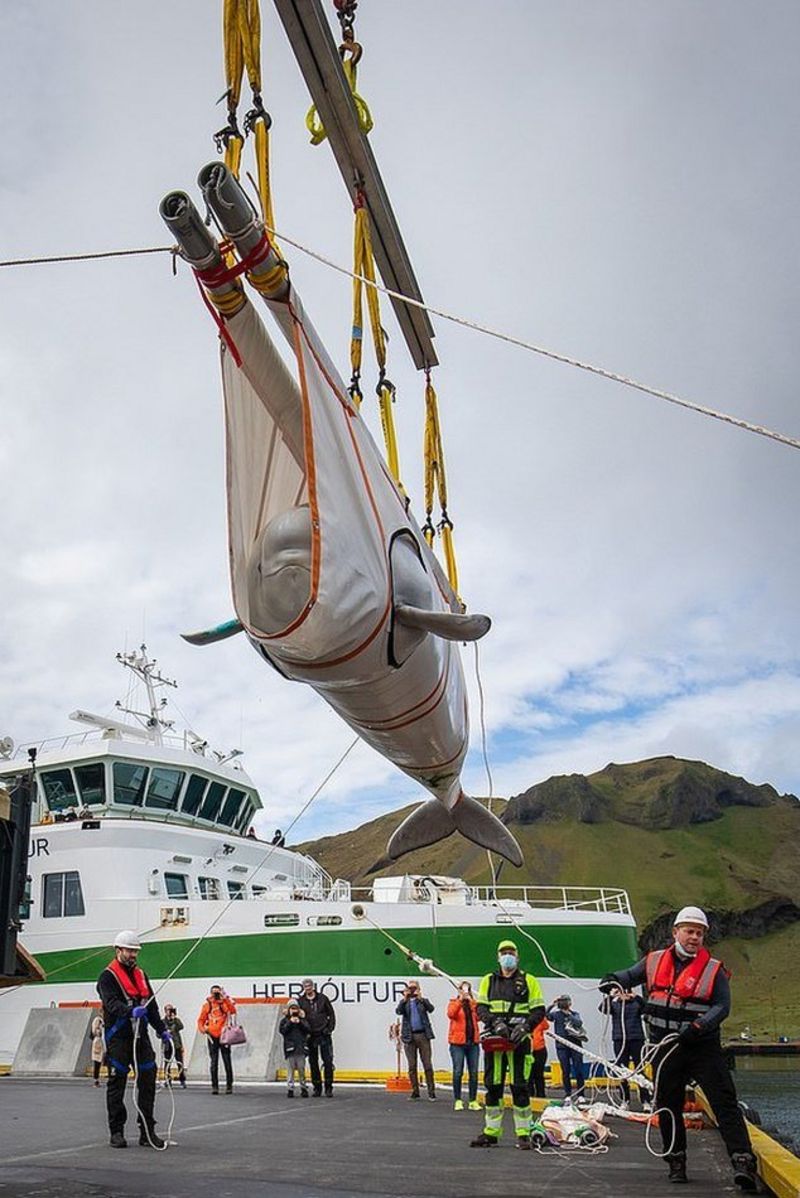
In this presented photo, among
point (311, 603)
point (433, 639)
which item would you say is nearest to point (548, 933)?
point (433, 639)

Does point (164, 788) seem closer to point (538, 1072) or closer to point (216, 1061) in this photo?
point (216, 1061)

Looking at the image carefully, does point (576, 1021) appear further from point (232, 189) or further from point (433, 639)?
point (232, 189)

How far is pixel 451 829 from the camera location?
8797 millimetres

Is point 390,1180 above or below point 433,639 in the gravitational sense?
below

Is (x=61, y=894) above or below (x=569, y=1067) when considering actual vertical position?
above

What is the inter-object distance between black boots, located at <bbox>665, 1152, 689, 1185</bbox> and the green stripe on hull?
1078 centimetres

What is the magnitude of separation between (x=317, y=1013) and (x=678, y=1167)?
759 cm

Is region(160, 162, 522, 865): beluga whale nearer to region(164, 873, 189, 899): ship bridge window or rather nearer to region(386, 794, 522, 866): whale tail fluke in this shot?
region(386, 794, 522, 866): whale tail fluke

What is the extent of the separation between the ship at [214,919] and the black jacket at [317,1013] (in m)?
2.91

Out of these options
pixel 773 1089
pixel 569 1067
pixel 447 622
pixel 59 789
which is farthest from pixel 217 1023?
pixel 773 1089

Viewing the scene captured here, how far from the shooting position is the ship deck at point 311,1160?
19.0 feet

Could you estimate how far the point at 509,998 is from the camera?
7.80 m

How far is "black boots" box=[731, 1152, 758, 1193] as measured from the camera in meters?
5.47

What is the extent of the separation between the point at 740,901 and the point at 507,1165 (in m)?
109
